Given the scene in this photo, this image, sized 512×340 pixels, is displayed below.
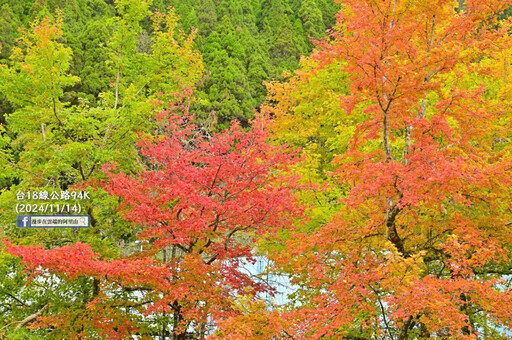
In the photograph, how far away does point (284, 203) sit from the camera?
859cm

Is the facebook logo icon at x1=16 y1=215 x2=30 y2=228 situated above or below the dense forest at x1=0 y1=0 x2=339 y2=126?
below

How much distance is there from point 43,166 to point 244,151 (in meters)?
4.14

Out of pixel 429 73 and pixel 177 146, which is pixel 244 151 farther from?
pixel 429 73

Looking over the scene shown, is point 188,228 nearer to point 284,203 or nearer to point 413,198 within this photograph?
point 284,203

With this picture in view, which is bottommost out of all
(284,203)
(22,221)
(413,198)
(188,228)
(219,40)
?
(22,221)

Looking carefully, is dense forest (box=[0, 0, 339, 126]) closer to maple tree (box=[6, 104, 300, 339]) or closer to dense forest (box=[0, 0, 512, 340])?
dense forest (box=[0, 0, 512, 340])

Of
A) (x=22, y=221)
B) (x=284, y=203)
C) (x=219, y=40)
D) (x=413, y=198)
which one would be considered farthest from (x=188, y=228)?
(x=219, y=40)

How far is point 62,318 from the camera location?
8.16 m

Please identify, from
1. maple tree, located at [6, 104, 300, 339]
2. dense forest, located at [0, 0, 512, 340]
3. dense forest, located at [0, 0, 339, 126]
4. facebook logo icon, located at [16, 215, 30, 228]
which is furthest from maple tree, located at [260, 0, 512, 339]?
dense forest, located at [0, 0, 339, 126]

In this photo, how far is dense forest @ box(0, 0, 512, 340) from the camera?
21.3 ft

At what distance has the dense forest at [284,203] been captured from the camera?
6.48 metres

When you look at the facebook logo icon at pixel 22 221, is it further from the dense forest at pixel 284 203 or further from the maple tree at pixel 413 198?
the maple tree at pixel 413 198

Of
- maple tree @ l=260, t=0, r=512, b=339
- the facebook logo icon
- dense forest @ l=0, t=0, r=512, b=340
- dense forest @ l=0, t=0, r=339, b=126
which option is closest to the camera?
maple tree @ l=260, t=0, r=512, b=339

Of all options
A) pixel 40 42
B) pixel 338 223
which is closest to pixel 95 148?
pixel 40 42
